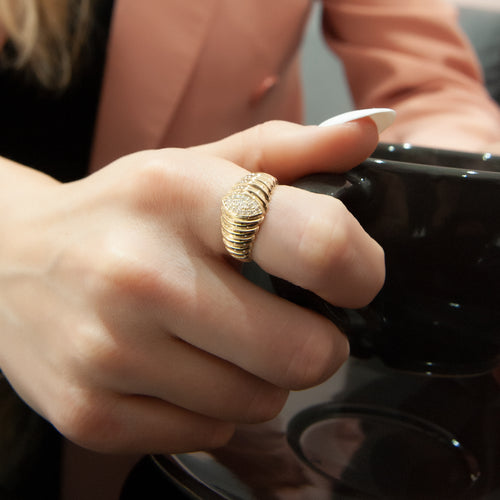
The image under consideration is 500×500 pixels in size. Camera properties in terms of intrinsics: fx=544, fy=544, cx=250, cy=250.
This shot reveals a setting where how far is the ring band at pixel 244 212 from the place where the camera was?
20cm

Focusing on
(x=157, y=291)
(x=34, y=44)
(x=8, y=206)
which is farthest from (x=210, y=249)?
(x=34, y=44)

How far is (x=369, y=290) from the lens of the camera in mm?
223

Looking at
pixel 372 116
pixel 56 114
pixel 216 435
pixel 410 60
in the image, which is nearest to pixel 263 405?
pixel 216 435

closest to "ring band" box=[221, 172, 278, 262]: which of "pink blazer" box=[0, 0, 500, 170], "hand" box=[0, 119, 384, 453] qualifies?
"hand" box=[0, 119, 384, 453]

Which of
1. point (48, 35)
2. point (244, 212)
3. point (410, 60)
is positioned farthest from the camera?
point (410, 60)

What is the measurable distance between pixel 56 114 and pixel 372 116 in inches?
20.1

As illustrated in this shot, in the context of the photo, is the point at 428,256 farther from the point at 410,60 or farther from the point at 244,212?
the point at 410,60

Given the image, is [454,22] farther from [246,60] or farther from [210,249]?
[210,249]

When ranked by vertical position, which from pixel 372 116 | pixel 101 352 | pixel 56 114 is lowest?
pixel 56 114

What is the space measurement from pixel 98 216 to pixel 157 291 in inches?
1.9

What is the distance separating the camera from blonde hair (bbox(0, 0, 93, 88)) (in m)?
0.58

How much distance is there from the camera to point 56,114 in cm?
65

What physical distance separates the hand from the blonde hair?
0.40 m

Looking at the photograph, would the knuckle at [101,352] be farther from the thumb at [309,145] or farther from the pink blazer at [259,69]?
the pink blazer at [259,69]
